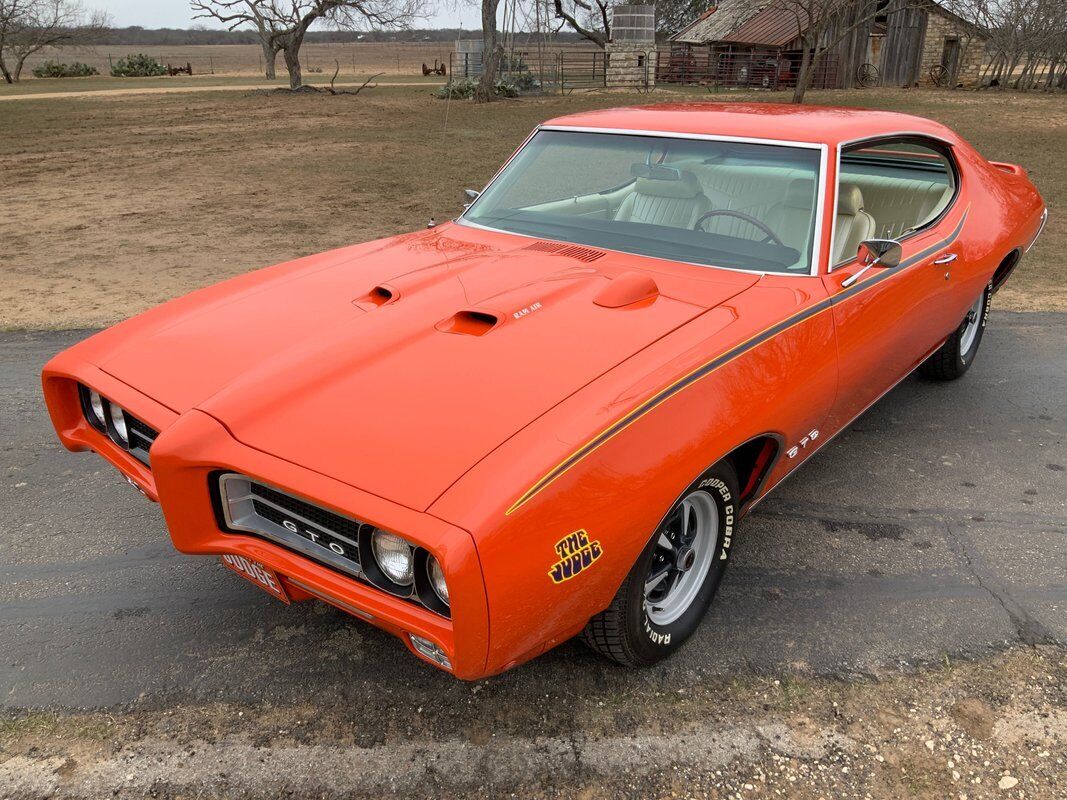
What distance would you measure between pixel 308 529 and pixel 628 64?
30215 millimetres

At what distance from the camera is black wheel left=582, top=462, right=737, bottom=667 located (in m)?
2.15

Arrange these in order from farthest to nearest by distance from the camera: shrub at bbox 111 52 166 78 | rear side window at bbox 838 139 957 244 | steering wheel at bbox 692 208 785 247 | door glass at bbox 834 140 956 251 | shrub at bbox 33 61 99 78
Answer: shrub at bbox 111 52 166 78 < shrub at bbox 33 61 99 78 < rear side window at bbox 838 139 957 244 < door glass at bbox 834 140 956 251 < steering wheel at bbox 692 208 785 247

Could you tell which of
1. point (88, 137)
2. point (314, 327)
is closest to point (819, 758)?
point (314, 327)

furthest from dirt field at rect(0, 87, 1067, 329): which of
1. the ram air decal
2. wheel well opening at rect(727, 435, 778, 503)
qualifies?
the ram air decal

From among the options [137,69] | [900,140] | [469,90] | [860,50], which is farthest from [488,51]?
[137,69]

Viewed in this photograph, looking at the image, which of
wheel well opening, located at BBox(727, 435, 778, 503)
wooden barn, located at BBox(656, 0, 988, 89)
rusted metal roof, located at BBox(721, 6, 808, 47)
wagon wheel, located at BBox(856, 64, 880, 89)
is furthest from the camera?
rusted metal roof, located at BBox(721, 6, 808, 47)

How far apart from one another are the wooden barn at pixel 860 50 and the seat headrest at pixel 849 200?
25387 mm

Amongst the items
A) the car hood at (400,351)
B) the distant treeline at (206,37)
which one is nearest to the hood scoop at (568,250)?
the car hood at (400,351)

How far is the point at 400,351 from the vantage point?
236 cm

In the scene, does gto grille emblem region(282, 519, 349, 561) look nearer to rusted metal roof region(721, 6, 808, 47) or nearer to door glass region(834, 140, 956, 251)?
door glass region(834, 140, 956, 251)

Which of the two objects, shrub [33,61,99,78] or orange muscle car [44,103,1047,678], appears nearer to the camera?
orange muscle car [44,103,1047,678]

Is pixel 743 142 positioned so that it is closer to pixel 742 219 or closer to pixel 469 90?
pixel 742 219

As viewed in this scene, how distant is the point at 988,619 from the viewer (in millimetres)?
2666

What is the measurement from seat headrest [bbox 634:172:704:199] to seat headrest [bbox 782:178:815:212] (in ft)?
1.11
